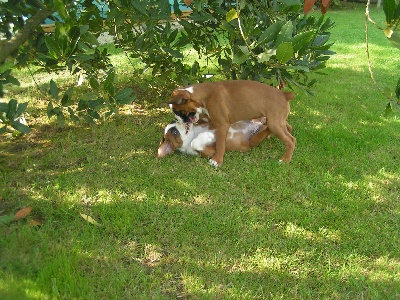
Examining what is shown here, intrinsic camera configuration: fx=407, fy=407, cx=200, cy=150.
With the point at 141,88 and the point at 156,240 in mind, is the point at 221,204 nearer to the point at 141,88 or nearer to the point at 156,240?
the point at 156,240

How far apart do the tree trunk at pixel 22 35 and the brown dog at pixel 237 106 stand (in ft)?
4.45

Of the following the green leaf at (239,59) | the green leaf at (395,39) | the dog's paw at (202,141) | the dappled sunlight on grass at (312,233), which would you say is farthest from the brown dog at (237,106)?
the green leaf at (395,39)

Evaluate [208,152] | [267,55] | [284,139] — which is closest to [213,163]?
[208,152]

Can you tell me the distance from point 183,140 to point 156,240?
142 centimetres

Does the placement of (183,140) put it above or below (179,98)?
below

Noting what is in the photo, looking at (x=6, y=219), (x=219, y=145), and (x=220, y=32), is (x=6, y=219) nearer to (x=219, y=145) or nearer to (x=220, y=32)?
(x=219, y=145)

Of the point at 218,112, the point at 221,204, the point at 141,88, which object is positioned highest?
the point at 218,112

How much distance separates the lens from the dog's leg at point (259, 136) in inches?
164

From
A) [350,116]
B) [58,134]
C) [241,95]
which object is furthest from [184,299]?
[350,116]

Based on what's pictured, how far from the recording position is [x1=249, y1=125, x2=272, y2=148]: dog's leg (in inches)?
164

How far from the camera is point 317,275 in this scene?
2.60 metres

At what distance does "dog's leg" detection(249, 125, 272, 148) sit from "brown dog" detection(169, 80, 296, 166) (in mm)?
155

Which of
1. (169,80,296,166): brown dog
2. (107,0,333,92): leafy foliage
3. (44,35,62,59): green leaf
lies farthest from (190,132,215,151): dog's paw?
(44,35,62,59): green leaf

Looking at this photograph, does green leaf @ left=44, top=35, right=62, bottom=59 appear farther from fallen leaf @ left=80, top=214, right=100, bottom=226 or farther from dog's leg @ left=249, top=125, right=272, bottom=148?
dog's leg @ left=249, top=125, right=272, bottom=148
